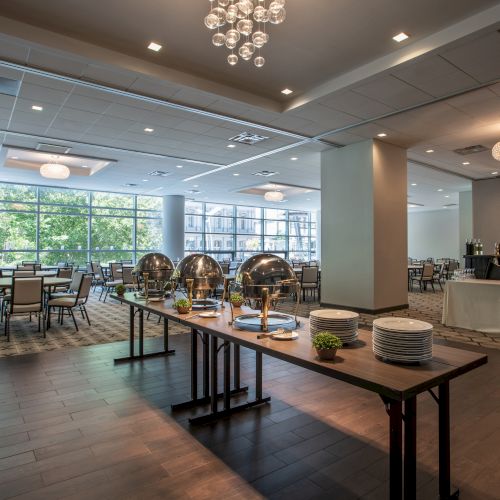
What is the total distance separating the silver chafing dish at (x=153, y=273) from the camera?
348cm

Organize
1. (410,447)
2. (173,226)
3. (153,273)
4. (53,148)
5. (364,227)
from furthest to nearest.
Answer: (173,226) < (53,148) < (364,227) < (153,273) < (410,447)

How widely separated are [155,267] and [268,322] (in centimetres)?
154

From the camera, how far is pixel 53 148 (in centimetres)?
795

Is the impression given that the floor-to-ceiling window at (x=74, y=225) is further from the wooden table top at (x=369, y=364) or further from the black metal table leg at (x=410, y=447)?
the black metal table leg at (x=410, y=447)

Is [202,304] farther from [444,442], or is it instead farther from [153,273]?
[444,442]

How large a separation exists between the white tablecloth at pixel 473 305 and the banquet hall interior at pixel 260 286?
0.10 ft

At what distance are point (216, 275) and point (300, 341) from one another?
110 cm

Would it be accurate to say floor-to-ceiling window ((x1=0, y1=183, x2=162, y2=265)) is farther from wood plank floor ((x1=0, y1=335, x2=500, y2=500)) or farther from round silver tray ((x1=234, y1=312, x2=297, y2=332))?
round silver tray ((x1=234, y1=312, x2=297, y2=332))

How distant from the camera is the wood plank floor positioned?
1984 millimetres

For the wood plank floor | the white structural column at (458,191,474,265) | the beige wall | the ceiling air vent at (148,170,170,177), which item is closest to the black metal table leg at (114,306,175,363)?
the wood plank floor

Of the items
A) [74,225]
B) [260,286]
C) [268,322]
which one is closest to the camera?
[260,286]

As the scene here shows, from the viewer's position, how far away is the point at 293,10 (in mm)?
3541

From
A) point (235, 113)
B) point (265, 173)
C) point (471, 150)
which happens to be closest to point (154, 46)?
point (235, 113)

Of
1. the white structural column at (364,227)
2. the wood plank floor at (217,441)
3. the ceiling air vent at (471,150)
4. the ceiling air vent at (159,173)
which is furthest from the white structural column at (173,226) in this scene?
the wood plank floor at (217,441)
